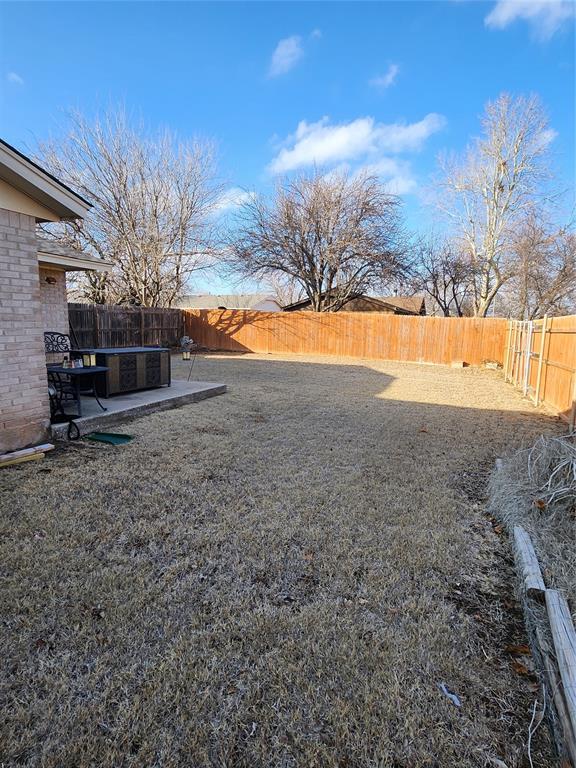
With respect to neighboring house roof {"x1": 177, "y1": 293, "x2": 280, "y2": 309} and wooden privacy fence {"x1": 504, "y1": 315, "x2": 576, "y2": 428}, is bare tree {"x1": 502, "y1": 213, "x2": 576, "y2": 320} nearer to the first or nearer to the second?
wooden privacy fence {"x1": 504, "y1": 315, "x2": 576, "y2": 428}

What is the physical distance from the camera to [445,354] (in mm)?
14953

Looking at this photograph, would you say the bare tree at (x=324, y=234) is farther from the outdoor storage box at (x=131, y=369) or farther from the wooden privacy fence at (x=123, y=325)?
the outdoor storage box at (x=131, y=369)

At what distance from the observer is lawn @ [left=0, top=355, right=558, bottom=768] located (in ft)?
4.60

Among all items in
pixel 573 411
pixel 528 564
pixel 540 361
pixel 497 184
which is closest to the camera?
pixel 528 564

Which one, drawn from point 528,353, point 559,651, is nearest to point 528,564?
point 559,651

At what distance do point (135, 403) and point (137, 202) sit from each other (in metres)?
13.6

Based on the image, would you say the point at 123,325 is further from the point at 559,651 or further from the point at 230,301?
the point at 230,301

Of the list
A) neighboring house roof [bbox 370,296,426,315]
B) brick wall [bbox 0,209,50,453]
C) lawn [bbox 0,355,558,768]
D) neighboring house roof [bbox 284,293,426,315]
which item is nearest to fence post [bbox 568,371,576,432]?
lawn [bbox 0,355,558,768]

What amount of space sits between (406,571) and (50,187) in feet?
14.8

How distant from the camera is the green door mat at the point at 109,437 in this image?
4575 millimetres

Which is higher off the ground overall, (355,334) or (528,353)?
(355,334)

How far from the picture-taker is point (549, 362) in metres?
7.20

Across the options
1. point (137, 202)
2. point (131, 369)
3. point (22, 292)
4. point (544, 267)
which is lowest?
point (131, 369)

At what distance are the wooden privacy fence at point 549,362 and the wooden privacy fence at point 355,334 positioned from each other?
4.10 m
